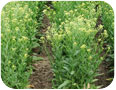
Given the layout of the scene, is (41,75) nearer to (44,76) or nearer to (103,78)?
(44,76)

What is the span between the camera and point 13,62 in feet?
13.6

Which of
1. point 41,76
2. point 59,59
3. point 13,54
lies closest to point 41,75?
point 41,76

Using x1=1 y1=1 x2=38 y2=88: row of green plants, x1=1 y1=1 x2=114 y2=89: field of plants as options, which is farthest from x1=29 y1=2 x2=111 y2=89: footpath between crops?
x1=1 y1=1 x2=38 y2=88: row of green plants

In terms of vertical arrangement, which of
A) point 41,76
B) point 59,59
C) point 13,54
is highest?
point 13,54

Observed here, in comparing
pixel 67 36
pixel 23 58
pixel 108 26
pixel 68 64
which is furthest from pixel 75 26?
pixel 108 26

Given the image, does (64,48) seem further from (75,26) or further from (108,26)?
(108,26)

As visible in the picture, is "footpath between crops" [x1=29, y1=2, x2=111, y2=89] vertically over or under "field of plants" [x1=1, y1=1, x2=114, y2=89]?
under

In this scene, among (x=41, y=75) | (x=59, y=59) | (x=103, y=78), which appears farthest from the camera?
(x=41, y=75)

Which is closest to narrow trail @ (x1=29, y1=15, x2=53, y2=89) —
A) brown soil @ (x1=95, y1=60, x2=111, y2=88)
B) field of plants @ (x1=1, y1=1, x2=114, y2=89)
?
field of plants @ (x1=1, y1=1, x2=114, y2=89)

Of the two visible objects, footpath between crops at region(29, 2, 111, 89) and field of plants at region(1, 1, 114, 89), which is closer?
field of plants at region(1, 1, 114, 89)

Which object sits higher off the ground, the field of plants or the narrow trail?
the field of plants

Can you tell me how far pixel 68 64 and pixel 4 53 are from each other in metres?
0.96

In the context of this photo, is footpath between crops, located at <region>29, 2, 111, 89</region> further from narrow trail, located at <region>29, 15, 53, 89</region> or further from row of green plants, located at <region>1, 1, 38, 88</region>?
row of green plants, located at <region>1, 1, 38, 88</region>

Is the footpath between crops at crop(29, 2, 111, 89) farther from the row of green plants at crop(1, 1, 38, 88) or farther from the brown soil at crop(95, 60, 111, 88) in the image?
the row of green plants at crop(1, 1, 38, 88)
